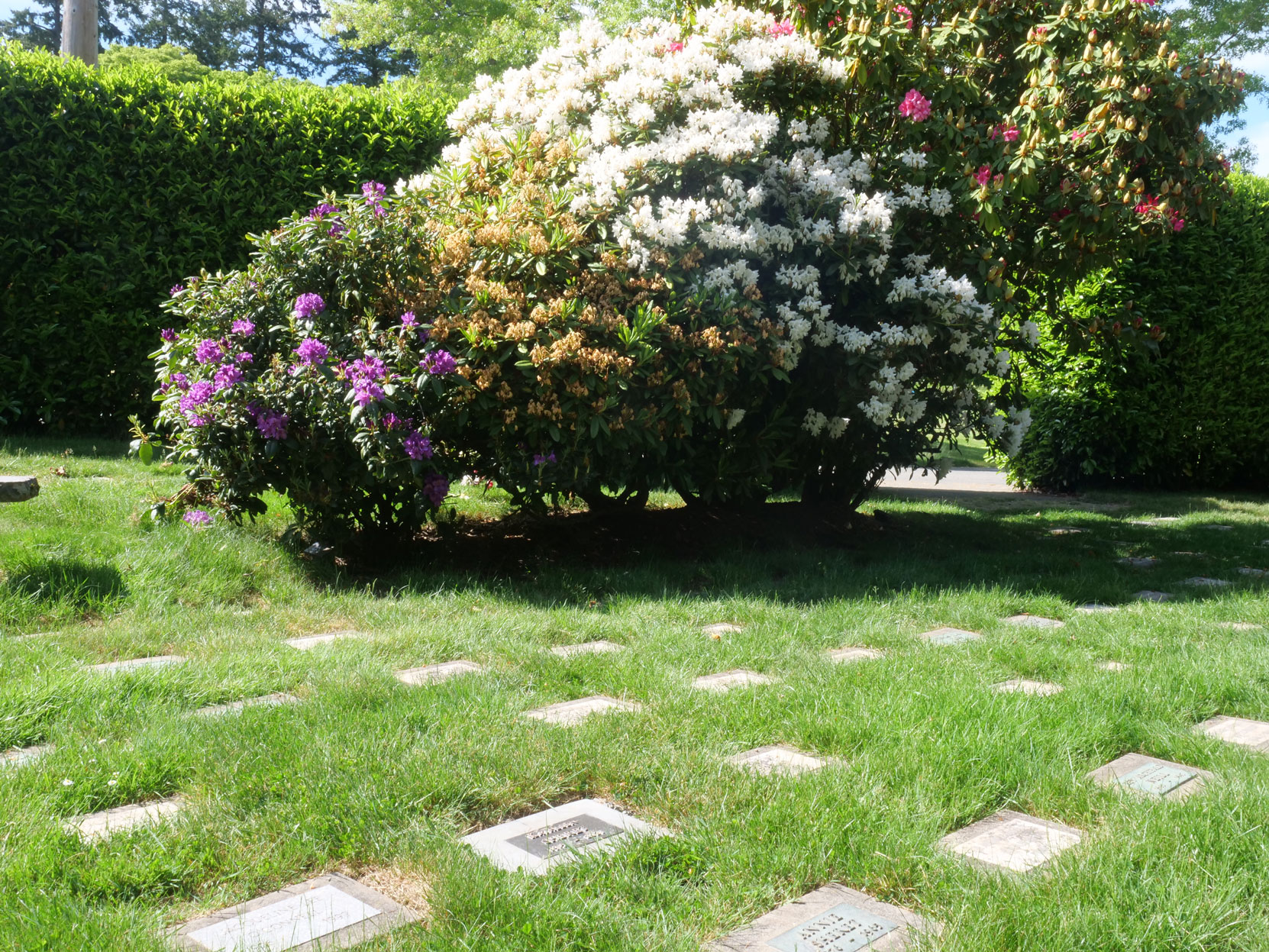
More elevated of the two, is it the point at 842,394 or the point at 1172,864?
the point at 842,394

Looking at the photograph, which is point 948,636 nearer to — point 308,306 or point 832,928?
point 832,928

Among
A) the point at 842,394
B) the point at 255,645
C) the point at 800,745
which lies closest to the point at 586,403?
the point at 842,394

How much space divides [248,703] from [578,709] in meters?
0.93

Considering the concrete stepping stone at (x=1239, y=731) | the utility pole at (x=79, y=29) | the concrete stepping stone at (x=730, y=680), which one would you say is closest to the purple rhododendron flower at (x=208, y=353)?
the concrete stepping stone at (x=730, y=680)

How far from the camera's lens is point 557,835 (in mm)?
2176

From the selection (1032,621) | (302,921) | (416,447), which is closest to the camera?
(302,921)

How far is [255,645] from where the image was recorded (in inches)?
140

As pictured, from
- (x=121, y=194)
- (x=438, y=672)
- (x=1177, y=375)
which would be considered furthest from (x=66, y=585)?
(x=1177, y=375)

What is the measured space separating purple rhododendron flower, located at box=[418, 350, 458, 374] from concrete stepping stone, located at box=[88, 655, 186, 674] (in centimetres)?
168

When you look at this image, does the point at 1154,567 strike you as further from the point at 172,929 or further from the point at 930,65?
A: the point at 172,929

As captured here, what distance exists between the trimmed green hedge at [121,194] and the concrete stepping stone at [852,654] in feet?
18.8

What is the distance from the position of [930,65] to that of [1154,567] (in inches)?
120

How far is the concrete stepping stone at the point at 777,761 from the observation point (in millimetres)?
2498

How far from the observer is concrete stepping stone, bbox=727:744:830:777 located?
2498 mm
